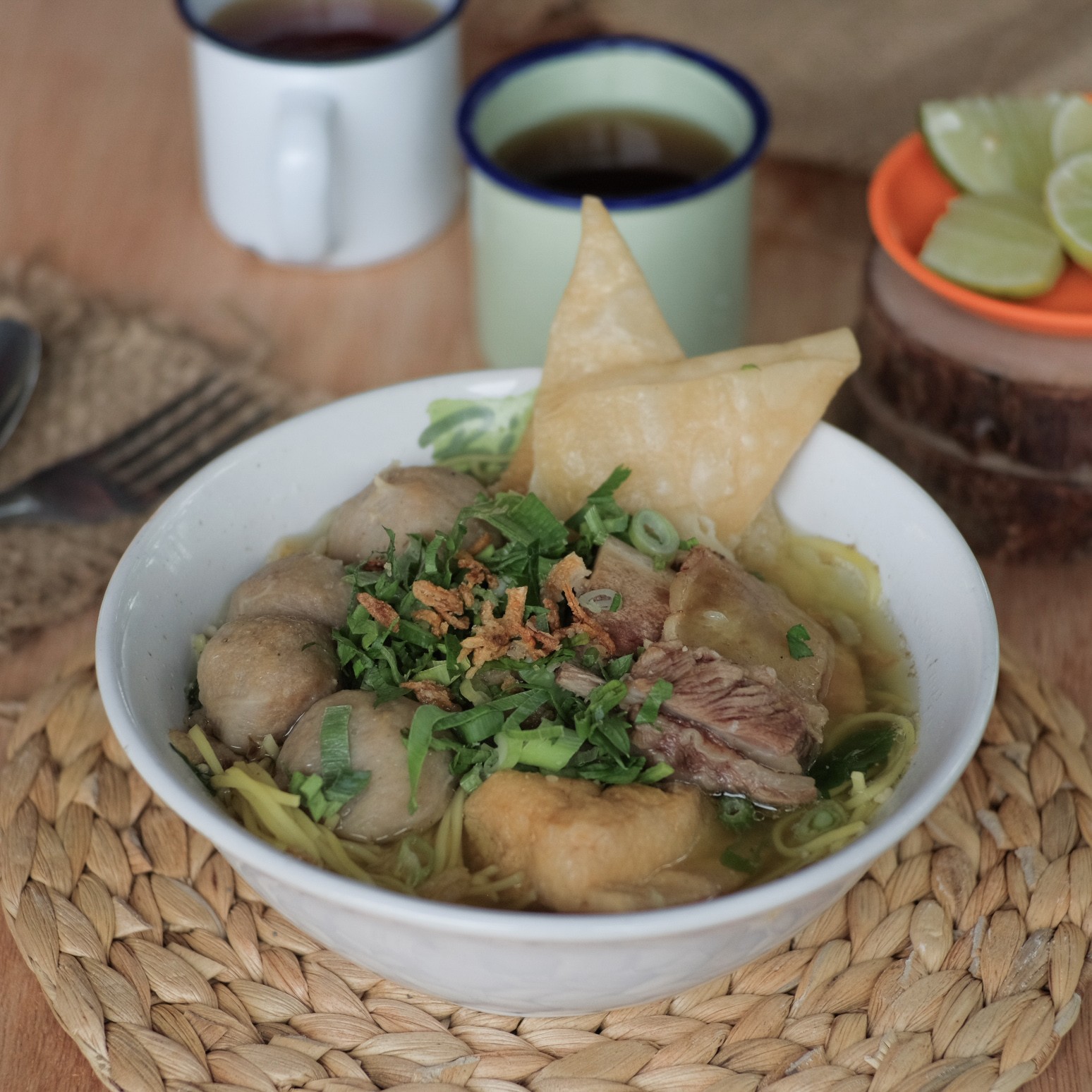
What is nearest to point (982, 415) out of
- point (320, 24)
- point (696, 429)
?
point (696, 429)

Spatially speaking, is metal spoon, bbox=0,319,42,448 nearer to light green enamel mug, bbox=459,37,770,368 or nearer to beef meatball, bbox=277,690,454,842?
light green enamel mug, bbox=459,37,770,368

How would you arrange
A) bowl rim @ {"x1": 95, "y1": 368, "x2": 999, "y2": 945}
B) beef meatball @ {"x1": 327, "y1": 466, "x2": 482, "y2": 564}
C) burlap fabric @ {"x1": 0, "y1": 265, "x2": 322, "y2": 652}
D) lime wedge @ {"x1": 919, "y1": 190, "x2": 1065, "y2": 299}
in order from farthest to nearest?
burlap fabric @ {"x1": 0, "y1": 265, "x2": 322, "y2": 652} < lime wedge @ {"x1": 919, "y1": 190, "x2": 1065, "y2": 299} < beef meatball @ {"x1": 327, "y1": 466, "x2": 482, "y2": 564} < bowl rim @ {"x1": 95, "y1": 368, "x2": 999, "y2": 945}

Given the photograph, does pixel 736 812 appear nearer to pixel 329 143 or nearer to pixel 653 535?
pixel 653 535

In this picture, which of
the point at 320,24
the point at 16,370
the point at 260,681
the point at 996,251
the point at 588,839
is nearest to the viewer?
the point at 588,839

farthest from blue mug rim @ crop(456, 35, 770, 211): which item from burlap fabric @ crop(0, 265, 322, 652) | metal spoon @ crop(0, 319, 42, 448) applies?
metal spoon @ crop(0, 319, 42, 448)

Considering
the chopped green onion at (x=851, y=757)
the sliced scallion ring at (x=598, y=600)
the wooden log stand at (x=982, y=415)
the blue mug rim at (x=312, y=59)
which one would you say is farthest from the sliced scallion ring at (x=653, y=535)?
Answer: the blue mug rim at (x=312, y=59)

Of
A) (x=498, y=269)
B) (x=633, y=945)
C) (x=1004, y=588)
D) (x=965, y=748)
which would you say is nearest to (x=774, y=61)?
(x=498, y=269)
